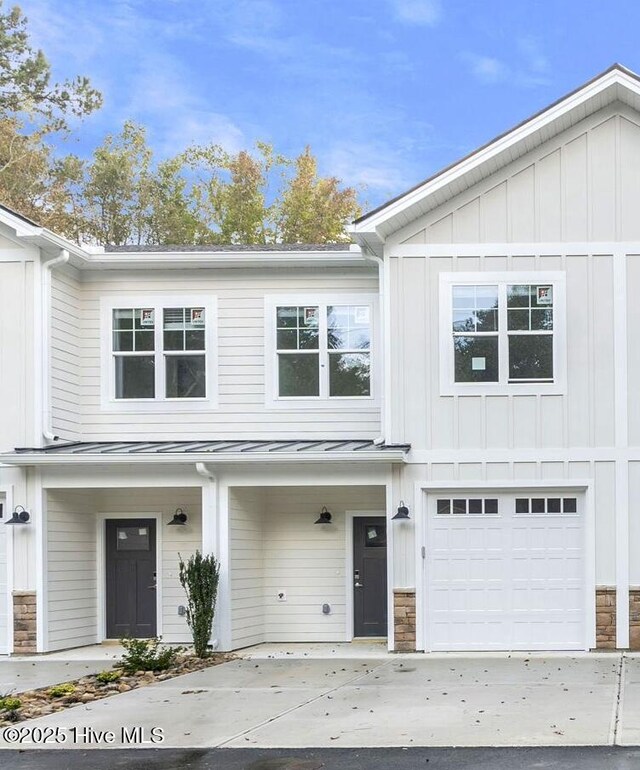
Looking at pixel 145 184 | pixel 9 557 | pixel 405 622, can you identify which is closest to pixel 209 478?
pixel 9 557

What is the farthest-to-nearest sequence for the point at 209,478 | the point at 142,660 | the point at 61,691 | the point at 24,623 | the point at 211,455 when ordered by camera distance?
the point at 209,478 < the point at 24,623 < the point at 211,455 < the point at 142,660 < the point at 61,691

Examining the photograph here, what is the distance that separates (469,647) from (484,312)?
178 inches

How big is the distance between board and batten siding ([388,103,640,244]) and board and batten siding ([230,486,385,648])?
4.19m

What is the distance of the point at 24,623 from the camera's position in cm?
1609

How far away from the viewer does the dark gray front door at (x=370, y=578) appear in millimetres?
17688

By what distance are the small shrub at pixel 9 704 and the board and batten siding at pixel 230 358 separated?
6.69 meters

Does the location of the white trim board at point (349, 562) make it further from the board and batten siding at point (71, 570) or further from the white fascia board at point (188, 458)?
the board and batten siding at point (71, 570)

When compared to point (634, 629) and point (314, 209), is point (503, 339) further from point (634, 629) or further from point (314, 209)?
point (314, 209)

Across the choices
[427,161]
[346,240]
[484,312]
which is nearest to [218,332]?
[484,312]

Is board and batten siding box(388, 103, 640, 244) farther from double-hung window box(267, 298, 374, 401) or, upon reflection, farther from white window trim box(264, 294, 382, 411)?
double-hung window box(267, 298, 374, 401)

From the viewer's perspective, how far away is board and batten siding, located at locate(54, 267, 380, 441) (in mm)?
17641

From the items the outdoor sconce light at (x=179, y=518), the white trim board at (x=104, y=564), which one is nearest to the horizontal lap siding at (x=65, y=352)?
the white trim board at (x=104, y=564)

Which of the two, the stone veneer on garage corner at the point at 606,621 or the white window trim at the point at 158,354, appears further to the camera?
the white window trim at the point at 158,354

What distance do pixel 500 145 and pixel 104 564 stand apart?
853 centimetres
